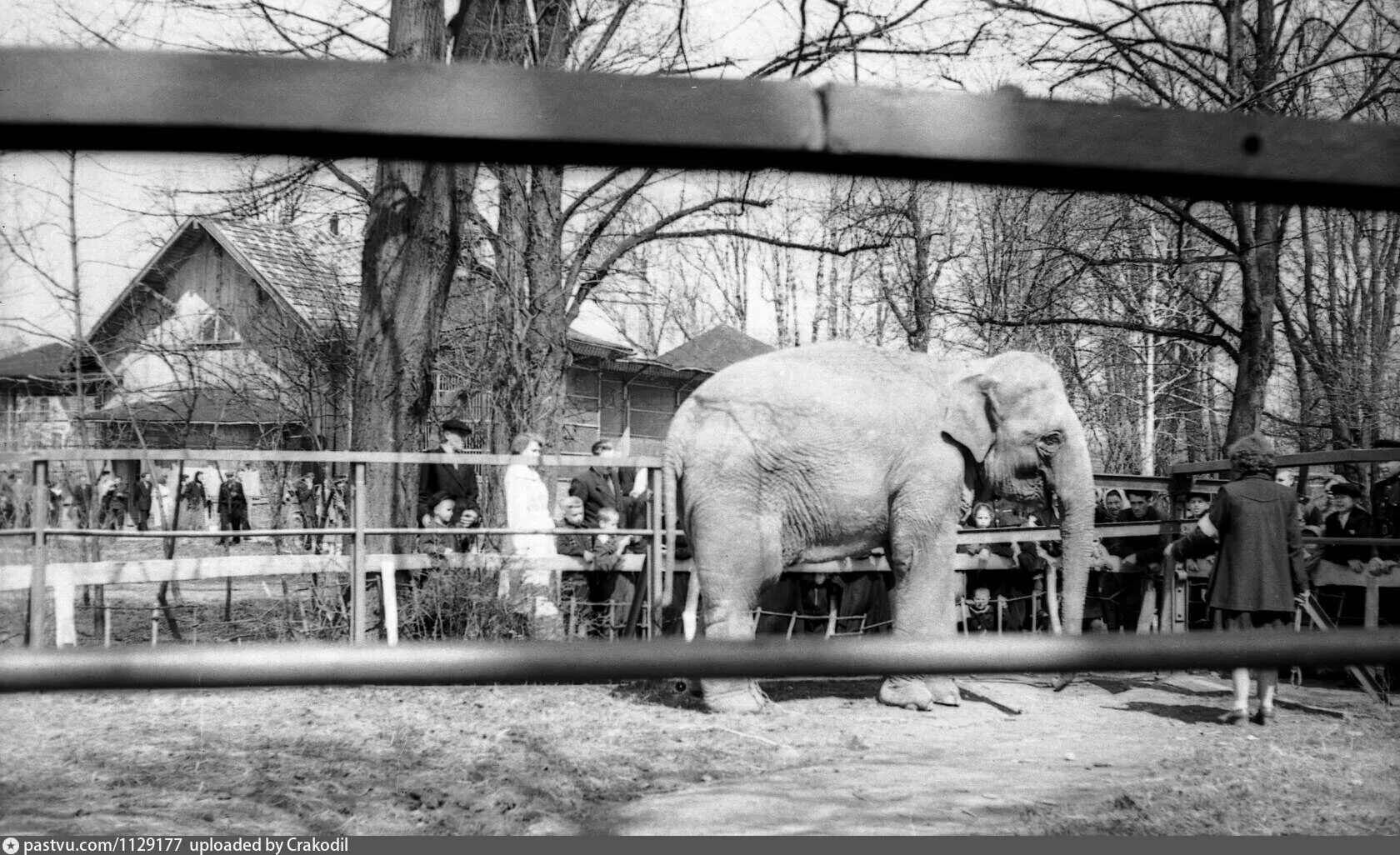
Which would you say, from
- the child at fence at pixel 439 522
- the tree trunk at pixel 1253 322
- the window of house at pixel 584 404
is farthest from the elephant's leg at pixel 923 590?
the window of house at pixel 584 404

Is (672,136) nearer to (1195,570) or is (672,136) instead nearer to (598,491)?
(598,491)

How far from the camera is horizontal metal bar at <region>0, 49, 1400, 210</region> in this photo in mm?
931

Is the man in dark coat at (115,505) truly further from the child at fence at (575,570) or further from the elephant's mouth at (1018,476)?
the elephant's mouth at (1018,476)

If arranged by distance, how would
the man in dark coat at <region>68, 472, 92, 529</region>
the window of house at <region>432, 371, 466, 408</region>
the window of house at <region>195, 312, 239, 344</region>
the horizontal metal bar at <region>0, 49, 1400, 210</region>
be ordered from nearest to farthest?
the horizontal metal bar at <region>0, 49, 1400, 210</region>
the man in dark coat at <region>68, 472, 92, 529</region>
the window of house at <region>195, 312, 239, 344</region>
the window of house at <region>432, 371, 466, 408</region>

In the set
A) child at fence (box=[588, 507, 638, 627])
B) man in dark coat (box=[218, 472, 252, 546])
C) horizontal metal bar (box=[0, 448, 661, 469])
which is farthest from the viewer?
man in dark coat (box=[218, 472, 252, 546])

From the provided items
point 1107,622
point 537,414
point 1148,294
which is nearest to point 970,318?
point 1107,622

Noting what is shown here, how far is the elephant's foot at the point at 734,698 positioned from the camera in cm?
666

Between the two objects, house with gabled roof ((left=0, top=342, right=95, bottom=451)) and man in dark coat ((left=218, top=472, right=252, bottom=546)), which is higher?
house with gabled roof ((left=0, top=342, right=95, bottom=451))

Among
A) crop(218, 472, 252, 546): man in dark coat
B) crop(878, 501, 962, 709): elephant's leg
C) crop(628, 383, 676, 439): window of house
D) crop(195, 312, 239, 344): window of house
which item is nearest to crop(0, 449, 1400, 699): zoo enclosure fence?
crop(878, 501, 962, 709): elephant's leg

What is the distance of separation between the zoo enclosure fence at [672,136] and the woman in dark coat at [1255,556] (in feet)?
19.3

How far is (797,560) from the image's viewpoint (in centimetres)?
725

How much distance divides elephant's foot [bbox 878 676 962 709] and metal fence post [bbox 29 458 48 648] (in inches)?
197

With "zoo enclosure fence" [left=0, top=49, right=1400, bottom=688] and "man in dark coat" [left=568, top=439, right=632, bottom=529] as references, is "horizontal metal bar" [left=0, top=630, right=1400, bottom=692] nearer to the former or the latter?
"zoo enclosure fence" [left=0, top=49, right=1400, bottom=688]

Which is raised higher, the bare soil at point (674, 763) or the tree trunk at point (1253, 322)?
the tree trunk at point (1253, 322)
